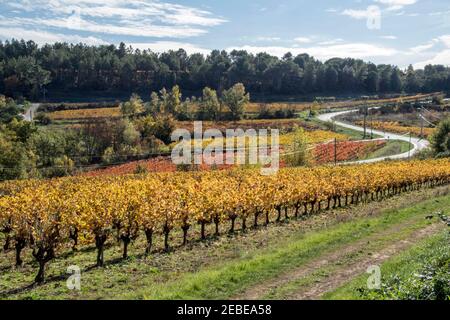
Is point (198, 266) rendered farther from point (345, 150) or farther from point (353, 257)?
point (345, 150)

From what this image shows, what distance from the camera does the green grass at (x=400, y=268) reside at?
13.1 m

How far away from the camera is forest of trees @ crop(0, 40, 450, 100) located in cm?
15238

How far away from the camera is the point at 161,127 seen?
95.9 metres

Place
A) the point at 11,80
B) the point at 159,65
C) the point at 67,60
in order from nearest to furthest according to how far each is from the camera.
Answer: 1. the point at 11,80
2. the point at 67,60
3. the point at 159,65

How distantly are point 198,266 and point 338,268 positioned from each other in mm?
5809

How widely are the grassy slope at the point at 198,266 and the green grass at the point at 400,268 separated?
3185 mm

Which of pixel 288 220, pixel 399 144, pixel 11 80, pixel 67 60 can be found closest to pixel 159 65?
pixel 67 60

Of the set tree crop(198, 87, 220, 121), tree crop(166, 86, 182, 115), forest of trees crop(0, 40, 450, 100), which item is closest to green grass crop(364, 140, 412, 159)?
tree crop(198, 87, 220, 121)

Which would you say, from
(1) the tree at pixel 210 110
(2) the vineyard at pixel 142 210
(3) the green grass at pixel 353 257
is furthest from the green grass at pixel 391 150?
(3) the green grass at pixel 353 257

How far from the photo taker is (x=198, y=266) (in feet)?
63.3

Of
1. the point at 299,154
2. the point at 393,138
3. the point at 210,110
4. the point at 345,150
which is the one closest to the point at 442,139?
the point at 345,150

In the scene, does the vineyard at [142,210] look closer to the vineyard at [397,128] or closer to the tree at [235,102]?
the vineyard at [397,128]

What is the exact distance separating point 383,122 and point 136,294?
121688 millimetres
